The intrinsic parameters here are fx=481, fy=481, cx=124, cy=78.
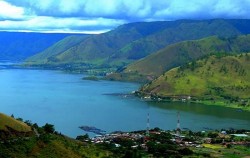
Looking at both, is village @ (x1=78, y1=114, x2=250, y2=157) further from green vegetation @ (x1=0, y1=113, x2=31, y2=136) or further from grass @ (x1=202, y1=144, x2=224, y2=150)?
green vegetation @ (x1=0, y1=113, x2=31, y2=136)

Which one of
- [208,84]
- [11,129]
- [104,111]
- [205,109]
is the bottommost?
[104,111]

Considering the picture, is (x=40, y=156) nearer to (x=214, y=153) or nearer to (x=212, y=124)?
(x=214, y=153)

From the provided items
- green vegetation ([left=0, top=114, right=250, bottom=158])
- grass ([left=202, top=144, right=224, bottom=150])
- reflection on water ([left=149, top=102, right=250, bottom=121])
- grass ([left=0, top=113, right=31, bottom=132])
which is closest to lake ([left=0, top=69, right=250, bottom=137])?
reflection on water ([left=149, top=102, right=250, bottom=121])

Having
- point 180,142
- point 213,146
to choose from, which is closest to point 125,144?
point 180,142

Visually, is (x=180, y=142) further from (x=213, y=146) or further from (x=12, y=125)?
(x=12, y=125)

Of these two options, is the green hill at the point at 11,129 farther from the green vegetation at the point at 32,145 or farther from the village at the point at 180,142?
the village at the point at 180,142

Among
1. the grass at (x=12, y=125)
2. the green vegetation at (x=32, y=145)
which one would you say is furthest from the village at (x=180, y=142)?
the grass at (x=12, y=125)
